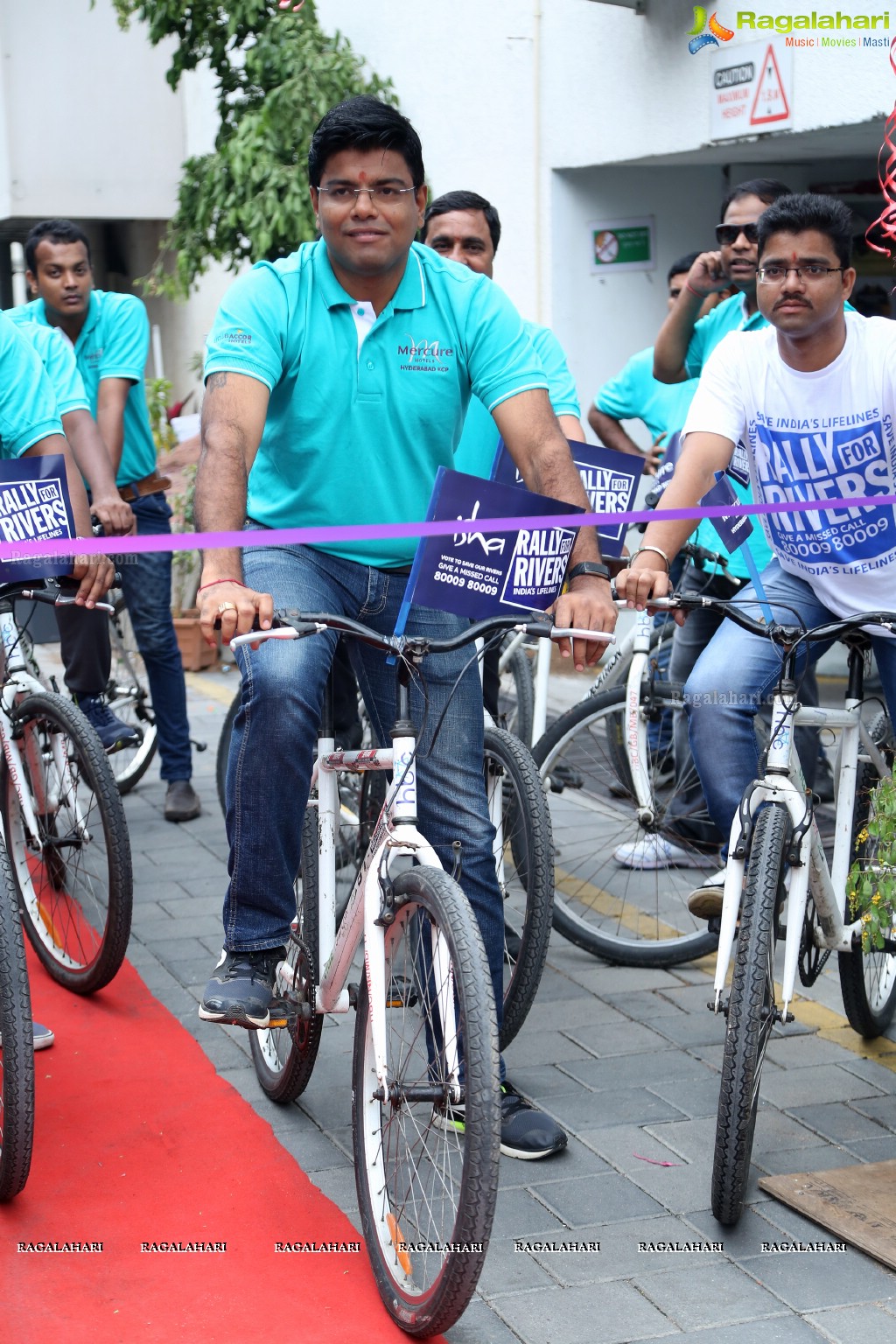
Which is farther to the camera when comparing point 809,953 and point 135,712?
point 135,712

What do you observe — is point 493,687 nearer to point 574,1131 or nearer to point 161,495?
point 574,1131

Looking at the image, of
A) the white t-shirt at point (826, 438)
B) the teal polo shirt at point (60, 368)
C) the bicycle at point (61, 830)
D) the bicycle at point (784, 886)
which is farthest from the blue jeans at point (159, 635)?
the bicycle at point (784, 886)

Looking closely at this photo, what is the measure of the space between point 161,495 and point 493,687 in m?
2.33

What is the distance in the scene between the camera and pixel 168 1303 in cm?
300

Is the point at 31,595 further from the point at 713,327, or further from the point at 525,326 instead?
the point at 713,327

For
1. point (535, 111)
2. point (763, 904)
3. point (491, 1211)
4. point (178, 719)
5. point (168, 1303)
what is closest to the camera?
point (491, 1211)

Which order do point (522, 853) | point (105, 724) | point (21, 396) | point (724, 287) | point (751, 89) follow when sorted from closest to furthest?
point (21, 396) < point (522, 853) < point (724, 287) < point (105, 724) < point (751, 89)

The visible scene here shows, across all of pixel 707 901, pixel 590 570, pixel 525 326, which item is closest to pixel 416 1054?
pixel 590 570

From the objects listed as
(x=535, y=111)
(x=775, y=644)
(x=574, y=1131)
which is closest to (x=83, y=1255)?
(x=574, y=1131)

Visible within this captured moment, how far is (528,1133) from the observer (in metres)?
3.54

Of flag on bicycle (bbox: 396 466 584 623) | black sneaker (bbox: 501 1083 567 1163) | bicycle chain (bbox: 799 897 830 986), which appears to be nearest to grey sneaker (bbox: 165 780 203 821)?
black sneaker (bbox: 501 1083 567 1163)

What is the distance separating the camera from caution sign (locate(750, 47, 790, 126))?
274 inches

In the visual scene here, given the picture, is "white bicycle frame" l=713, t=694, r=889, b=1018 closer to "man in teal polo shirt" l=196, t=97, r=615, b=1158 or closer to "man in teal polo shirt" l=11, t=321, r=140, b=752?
"man in teal polo shirt" l=196, t=97, r=615, b=1158

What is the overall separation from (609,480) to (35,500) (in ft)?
6.09
